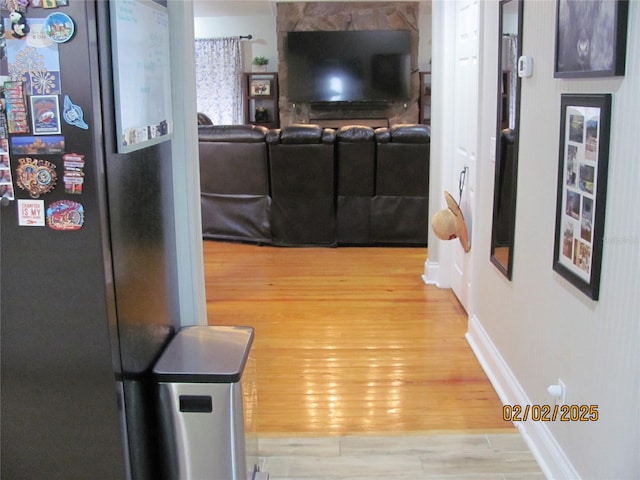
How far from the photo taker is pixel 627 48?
1745mm

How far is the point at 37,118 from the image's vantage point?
1.69m

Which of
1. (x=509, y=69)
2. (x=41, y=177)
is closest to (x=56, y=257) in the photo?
(x=41, y=177)

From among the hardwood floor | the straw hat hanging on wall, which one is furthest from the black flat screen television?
the straw hat hanging on wall

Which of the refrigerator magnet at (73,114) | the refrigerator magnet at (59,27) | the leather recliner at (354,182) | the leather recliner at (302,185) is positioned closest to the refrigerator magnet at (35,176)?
the refrigerator magnet at (73,114)

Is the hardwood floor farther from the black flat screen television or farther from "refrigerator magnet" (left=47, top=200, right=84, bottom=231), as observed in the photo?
the black flat screen television

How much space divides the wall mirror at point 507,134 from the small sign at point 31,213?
5.96 ft

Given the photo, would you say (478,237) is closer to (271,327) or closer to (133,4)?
(271,327)

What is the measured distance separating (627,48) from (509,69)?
1174 millimetres

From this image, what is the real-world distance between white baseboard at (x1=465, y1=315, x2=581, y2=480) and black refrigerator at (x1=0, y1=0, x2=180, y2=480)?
1.33m

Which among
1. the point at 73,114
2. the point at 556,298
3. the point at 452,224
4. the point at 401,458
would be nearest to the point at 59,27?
the point at 73,114

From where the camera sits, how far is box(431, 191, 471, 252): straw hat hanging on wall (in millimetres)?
3992

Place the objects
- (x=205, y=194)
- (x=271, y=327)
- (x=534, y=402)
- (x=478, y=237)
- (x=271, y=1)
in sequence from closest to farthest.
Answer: (x=534, y=402)
(x=478, y=237)
(x=271, y=327)
(x=205, y=194)
(x=271, y=1)

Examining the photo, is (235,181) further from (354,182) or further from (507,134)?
(507,134)

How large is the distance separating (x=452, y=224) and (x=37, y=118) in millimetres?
2762
